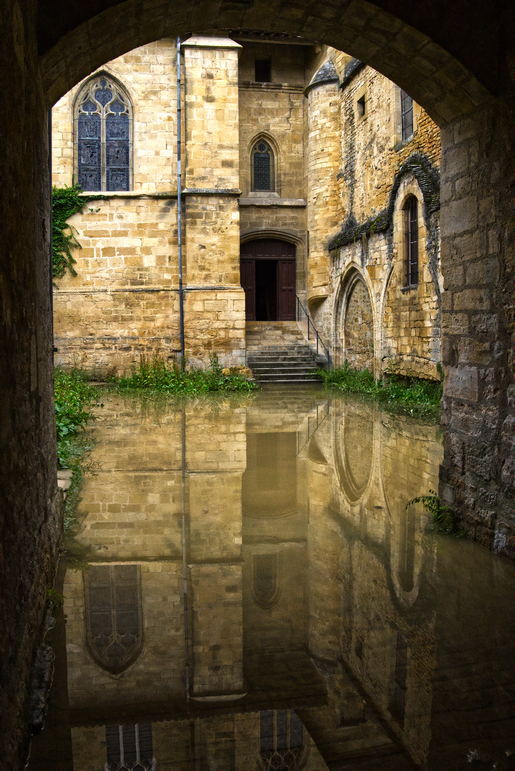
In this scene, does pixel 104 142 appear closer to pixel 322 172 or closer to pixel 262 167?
pixel 262 167

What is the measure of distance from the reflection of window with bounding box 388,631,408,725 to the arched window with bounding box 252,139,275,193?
1741cm

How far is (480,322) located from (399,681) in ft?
7.84

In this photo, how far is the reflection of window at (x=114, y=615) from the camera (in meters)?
2.91

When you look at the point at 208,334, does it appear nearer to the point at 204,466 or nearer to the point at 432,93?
the point at 204,466

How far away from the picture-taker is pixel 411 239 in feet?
40.4

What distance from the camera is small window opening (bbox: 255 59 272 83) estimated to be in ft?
60.8

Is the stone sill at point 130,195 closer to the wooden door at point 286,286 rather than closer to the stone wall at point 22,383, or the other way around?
the wooden door at point 286,286

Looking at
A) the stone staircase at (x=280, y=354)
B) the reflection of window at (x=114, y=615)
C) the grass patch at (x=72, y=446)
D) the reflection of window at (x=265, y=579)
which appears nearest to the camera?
the reflection of window at (x=114, y=615)

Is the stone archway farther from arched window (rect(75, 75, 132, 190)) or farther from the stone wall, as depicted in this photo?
arched window (rect(75, 75, 132, 190))

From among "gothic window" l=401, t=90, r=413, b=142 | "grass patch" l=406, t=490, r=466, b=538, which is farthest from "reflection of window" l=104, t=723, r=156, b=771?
"gothic window" l=401, t=90, r=413, b=142

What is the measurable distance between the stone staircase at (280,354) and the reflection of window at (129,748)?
43.3 ft

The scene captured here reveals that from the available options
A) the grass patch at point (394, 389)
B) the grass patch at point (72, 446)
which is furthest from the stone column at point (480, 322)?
the grass patch at point (394, 389)

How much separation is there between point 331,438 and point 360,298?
26.2 feet

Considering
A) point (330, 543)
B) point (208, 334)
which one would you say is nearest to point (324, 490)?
point (330, 543)
